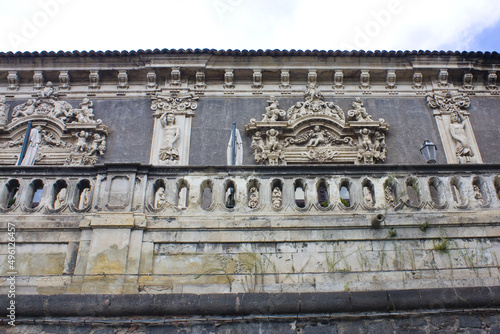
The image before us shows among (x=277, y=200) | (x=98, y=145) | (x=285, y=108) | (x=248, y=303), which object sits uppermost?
(x=285, y=108)

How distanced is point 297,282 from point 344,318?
74 cm

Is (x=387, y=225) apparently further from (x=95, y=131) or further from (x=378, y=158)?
(x=95, y=131)

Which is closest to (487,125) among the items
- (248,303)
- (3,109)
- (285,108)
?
(285,108)

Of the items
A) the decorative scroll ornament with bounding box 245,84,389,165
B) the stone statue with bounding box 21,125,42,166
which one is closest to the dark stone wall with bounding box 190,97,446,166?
the decorative scroll ornament with bounding box 245,84,389,165

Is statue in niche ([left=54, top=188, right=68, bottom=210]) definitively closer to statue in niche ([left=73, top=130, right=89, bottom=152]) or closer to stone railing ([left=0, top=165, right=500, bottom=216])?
stone railing ([left=0, top=165, right=500, bottom=216])

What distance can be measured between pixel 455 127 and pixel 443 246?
23.3 feet

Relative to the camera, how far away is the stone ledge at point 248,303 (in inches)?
201

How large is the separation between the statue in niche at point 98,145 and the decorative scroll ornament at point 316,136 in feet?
12.5

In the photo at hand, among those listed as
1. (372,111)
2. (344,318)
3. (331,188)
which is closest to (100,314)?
(344,318)

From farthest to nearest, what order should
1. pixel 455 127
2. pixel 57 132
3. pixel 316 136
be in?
pixel 455 127
pixel 57 132
pixel 316 136

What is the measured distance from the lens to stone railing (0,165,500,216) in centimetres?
618

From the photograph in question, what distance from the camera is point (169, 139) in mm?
11547

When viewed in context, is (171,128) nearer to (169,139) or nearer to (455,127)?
(169,139)

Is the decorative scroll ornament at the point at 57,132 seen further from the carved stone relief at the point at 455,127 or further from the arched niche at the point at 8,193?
the carved stone relief at the point at 455,127
